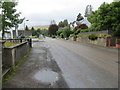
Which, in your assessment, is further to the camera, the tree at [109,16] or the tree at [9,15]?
the tree at [109,16]

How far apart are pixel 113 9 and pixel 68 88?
68.9 feet

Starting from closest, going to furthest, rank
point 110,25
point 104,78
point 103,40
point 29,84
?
point 29,84 → point 104,78 → point 103,40 → point 110,25

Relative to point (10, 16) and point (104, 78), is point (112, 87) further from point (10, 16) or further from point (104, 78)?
point (10, 16)

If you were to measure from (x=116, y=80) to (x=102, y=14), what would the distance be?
20.5 meters

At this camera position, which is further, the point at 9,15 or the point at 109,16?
the point at 109,16

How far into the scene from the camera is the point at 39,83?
16.6ft

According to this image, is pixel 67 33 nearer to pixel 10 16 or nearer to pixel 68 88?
pixel 10 16

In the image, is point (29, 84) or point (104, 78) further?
point (104, 78)

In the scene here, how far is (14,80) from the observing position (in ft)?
17.4

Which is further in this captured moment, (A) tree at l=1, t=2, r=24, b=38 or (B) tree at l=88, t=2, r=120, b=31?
(B) tree at l=88, t=2, r=120, b=31

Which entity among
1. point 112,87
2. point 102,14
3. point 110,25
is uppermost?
point 102,14

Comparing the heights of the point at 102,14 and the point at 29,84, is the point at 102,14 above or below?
above

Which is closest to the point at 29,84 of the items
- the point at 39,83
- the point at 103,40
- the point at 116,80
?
the point at 39,83

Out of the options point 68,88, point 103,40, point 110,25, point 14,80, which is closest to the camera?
point 68,88
